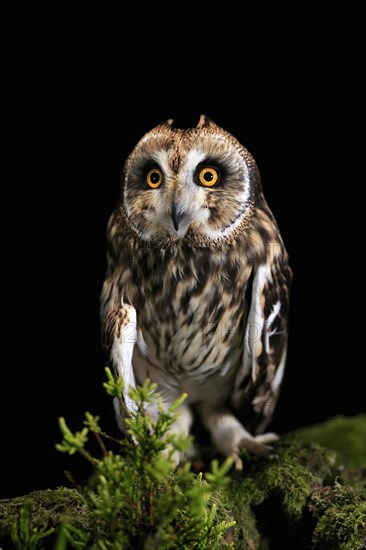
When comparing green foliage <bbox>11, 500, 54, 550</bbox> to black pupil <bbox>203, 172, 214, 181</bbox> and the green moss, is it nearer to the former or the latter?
black pupil <bbox>203, 172, 214, 181</bbox>

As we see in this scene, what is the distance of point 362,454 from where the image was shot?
→ 2.34 meters

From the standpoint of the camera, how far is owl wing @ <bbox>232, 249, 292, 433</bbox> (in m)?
1.71

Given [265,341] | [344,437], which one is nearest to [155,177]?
[265,341]

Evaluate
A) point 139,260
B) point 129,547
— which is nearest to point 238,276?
point 139,260

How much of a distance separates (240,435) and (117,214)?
73 centimetres

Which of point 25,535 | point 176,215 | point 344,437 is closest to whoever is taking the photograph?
point 25,535

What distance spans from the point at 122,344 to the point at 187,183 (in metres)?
0.43

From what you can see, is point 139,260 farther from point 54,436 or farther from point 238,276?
point 54,436

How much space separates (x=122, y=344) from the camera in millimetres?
1654

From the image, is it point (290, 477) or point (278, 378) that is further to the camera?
point (278, 378)

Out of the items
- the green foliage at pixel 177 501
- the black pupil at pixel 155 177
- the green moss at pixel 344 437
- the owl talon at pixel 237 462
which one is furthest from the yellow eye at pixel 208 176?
the green moss at pixel 344 437

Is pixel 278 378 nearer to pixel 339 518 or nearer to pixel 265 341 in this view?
pixel 265 341

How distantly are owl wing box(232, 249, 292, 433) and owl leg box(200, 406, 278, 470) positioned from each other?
5 cm

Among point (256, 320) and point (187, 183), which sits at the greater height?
point (187, 183)
